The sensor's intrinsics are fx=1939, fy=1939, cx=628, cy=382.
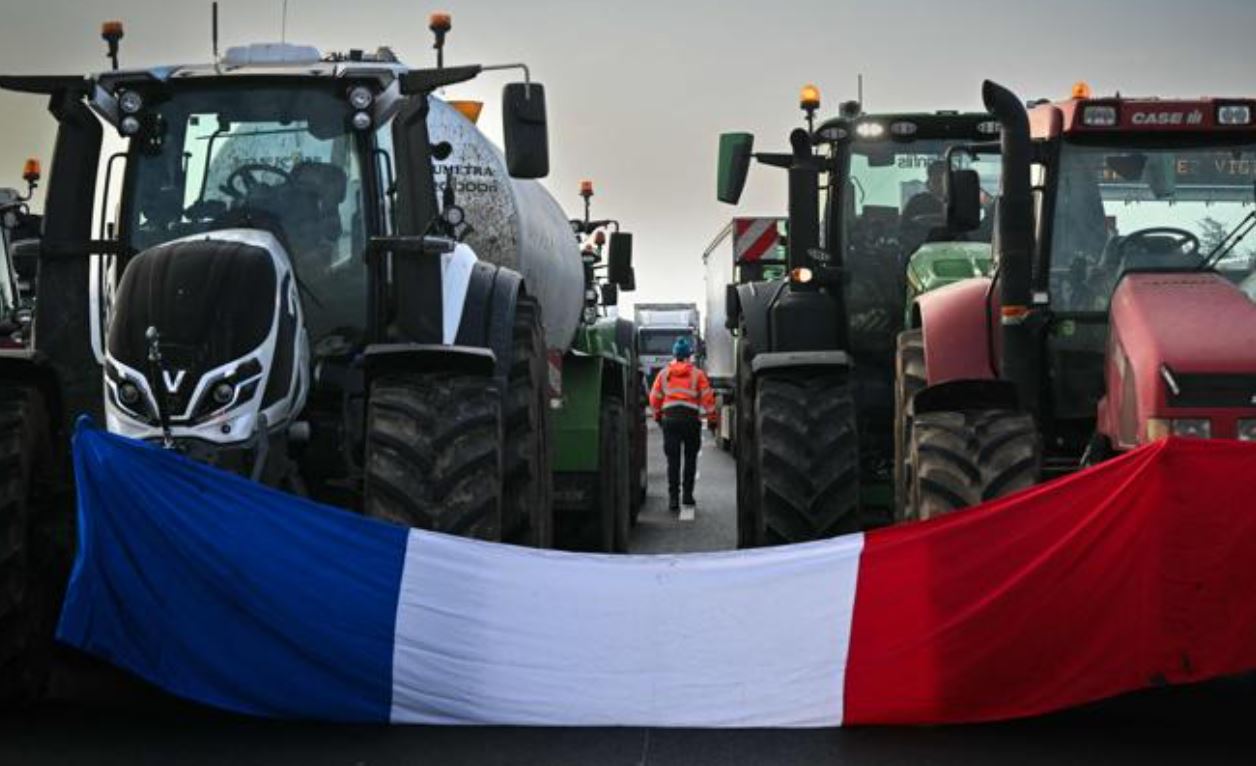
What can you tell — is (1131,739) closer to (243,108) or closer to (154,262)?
(154,262)

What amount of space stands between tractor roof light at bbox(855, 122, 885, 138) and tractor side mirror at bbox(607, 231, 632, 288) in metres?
6.83

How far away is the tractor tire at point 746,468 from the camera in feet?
41.5

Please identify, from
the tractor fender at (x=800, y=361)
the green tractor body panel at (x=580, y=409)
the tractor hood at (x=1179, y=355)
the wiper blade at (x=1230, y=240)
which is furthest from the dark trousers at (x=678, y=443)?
the tractor hood at (x=1179, y=355)

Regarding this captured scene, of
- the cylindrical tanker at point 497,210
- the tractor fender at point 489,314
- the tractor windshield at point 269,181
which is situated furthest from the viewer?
the cylindrical tanker at point 497,210

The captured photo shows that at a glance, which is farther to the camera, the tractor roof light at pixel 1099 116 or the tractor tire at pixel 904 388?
the tractor tire at pixel 904 388

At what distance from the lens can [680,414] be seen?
21.1 meters

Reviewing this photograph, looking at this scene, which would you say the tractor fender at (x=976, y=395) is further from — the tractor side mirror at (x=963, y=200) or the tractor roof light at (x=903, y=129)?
the tractor roof light at (x=903, y=129)

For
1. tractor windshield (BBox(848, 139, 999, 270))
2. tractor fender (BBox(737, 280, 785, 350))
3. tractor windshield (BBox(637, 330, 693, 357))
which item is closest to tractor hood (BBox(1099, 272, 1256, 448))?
tractor windshield (BBox(848, 139, 999, 270))

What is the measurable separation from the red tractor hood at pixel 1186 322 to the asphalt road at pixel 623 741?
1.56m

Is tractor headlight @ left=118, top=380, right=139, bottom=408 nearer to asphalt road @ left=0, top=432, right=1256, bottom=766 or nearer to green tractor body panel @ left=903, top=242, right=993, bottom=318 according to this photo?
asphalt road @ left=0, top=432, right=1256, bottom=766

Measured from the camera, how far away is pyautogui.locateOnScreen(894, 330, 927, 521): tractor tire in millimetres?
11242

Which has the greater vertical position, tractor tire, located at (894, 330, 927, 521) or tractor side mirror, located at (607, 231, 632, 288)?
tractor side mirror, located at (607, 231, 632, 288)

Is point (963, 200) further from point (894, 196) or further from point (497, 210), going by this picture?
point (497, 210)

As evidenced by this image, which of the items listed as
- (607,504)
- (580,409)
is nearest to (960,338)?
(607,504)
